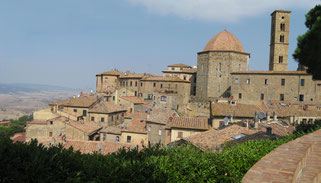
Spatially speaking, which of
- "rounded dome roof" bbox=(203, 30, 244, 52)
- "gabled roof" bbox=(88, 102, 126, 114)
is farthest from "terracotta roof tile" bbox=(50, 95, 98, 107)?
"rounded dome roof" bbox=(203, 30, 244, 52)

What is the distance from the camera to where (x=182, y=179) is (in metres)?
6.39

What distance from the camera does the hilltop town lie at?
26280 mm

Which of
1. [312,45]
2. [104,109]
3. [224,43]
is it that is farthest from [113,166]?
[224,43]

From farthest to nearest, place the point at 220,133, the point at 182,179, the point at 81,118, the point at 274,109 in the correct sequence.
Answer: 1. the point at 81,118
2. the point at 274,109
3. the point at 220,133
4. the point at 182,179

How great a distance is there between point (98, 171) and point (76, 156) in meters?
0.80

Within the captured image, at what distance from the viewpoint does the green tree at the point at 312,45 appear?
46.9ft

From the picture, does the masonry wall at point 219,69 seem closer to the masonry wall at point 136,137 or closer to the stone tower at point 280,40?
the stone tower at point 280,40

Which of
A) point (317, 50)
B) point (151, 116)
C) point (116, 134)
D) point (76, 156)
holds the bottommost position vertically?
point (116, 134)

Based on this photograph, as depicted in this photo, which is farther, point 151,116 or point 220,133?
point 151,116

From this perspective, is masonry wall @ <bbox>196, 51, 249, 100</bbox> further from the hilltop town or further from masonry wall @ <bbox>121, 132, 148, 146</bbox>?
masonry wall @ <bbox>121, 132, 148, 146</bbox>

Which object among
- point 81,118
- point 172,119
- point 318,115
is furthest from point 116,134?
point 318,115

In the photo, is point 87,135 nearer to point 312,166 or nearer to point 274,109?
point 274,109

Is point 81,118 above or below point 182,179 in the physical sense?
below

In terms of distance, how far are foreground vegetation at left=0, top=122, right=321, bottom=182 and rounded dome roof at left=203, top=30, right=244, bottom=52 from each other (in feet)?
146
